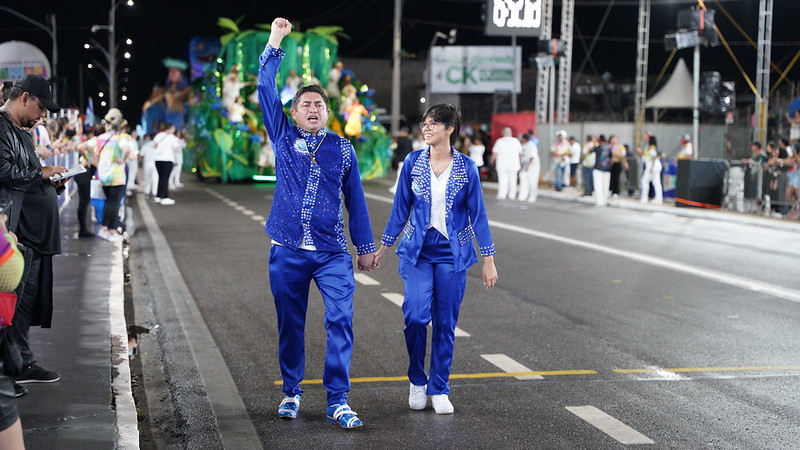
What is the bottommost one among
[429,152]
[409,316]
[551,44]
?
[409,316]

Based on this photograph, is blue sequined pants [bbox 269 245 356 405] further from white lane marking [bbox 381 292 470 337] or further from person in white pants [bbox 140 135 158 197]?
person in white pants [bbox 140 135 158 197]

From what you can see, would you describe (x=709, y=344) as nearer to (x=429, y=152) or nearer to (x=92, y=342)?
(x=429, y=152)

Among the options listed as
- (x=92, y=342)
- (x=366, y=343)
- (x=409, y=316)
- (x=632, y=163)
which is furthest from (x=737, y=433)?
(x=632, y=163)

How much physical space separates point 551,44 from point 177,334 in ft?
83.1

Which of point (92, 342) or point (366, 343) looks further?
point (366, 343)

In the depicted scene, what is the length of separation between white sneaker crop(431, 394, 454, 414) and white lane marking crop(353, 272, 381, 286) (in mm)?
5466

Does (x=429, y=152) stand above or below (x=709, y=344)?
above

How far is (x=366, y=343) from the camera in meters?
8.27

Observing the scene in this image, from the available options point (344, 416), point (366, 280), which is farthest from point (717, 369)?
point (366, 280)

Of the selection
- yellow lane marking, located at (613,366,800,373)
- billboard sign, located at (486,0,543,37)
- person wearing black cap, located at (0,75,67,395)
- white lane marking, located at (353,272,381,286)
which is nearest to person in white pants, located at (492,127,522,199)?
billboard sign, located at (486,0,543,37)

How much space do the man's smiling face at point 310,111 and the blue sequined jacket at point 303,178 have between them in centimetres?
5

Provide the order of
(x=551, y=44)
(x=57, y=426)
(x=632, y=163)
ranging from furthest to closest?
(x=551, y=44)
(x=632, y=163)
(x=57, y=426)

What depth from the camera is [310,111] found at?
227 inches

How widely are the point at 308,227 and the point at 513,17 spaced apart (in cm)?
2885
